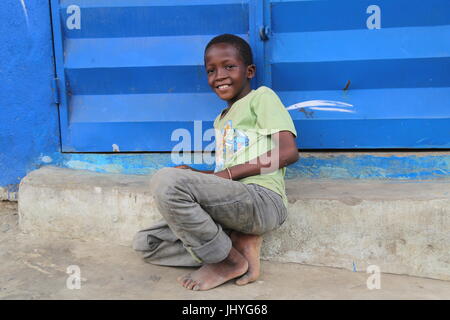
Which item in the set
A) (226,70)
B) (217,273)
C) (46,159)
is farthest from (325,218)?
(46,159)

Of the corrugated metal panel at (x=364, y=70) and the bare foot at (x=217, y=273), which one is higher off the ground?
the corrugated metal panel at (x=364, y=70)

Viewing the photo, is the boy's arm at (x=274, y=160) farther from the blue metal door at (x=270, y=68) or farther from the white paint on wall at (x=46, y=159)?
the white paint on wall at (x=46, y=159)

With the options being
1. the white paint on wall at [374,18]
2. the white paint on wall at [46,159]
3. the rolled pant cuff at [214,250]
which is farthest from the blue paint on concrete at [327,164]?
the rolled pant cuff at [214,250]

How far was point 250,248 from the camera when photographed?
1985mm

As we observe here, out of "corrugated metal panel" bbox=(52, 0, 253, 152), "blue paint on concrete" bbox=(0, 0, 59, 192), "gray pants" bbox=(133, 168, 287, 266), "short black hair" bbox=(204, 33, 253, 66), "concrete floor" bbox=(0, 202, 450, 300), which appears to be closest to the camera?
"gray pants" bbox=(133, 168, 287, 266)

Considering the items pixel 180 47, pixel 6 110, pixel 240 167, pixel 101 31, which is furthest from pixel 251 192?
pixel 6 110

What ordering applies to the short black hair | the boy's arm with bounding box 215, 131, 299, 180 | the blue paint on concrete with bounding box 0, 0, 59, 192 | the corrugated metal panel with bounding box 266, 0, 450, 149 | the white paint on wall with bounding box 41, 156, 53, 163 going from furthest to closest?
1. the white paint on wall with bounding box 41, 156, 53, 163
2. the blue paint on concrete with bounding box 0, 0, 59, 192
3. the corrugated metal panel with bounding box 266, 0, 450, 149
4. the short black hair
5. the boy's arm with bounding box 215, 131, 299, 180

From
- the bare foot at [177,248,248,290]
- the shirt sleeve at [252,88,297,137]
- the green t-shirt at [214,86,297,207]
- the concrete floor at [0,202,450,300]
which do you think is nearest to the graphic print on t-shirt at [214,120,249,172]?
the green t-shirt at [214,86,297,207]

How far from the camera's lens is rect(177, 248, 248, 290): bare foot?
A: 6.07 ft

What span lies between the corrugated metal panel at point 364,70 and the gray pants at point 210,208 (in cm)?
75

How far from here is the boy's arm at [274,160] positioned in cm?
194

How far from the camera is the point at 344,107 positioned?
2439 mm

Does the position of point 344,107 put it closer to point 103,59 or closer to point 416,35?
point 416,35

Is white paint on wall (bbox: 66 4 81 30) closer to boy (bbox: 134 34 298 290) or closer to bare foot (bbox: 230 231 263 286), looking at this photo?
boy (bbox: 134 34 298 290)
